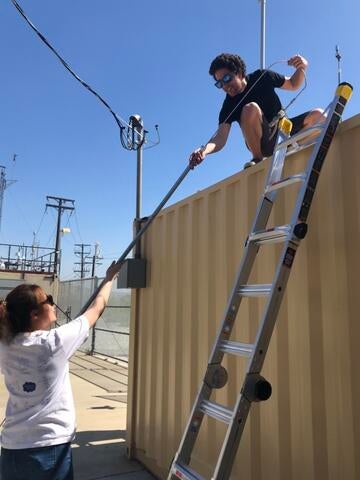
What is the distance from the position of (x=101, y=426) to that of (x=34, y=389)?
3.96 meters

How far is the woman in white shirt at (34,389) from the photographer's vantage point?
216 centimetres

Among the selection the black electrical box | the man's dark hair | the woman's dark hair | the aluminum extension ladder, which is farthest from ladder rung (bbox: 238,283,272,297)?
the black electrical box

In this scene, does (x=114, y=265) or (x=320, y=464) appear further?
(x=114, y=265)

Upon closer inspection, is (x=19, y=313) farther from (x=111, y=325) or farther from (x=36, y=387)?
A: (x=111, y=325)

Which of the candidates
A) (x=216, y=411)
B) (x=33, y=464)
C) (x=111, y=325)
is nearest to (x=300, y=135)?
(x=216, y=411)

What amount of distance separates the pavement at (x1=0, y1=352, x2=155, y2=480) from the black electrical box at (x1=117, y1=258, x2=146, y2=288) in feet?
5.68

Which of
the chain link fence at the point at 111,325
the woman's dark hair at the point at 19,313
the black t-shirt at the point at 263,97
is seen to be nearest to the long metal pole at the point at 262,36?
the black t-shirt at the point at 263,97

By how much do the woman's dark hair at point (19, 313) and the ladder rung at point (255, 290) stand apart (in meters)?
1.04

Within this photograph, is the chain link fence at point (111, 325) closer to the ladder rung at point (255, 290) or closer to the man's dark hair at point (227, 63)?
the man's dark hair at point (227, 63)

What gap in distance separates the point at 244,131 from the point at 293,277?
52.0 inches

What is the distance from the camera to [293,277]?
2.58 meters

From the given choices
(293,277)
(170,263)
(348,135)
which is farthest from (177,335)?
(348,135)

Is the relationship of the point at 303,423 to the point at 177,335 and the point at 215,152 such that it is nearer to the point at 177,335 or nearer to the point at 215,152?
the point at 177,335

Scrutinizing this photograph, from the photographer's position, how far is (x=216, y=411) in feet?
6.67
